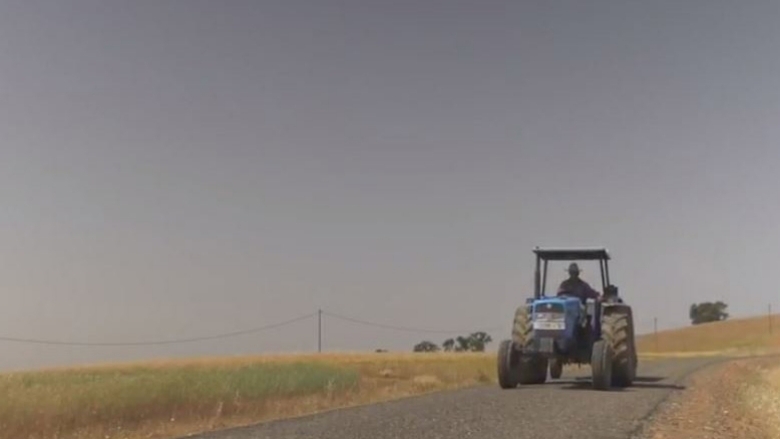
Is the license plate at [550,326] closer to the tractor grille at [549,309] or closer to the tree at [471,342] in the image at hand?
the tractor grille at [549,309]

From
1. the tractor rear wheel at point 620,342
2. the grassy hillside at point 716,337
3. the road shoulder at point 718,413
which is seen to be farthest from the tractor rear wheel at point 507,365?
the grassy hillside at point 716,337

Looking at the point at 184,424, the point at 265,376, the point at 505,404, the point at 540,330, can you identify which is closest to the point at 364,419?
the point at 505,404

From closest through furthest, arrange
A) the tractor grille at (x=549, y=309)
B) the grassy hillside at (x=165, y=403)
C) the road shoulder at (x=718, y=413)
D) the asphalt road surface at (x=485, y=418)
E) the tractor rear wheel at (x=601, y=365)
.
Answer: the asphalt road surface at (x=485, y=418), the road shoulder at (x=718, y=413), the grassy hillside at (x=165, y=403), the tractor rear wheel at (x=601, y=365), the tractor grille at (x=549, y=309)

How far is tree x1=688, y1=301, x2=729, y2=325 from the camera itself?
153750 mm

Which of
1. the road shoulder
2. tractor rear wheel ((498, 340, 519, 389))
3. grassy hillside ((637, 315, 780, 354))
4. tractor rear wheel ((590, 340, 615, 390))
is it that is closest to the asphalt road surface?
the road shoulder

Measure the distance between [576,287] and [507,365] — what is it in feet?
9.42

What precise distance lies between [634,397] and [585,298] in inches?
176

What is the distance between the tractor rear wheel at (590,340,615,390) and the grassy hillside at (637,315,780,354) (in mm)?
84911

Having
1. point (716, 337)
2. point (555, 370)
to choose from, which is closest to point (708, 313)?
point (716, 337)

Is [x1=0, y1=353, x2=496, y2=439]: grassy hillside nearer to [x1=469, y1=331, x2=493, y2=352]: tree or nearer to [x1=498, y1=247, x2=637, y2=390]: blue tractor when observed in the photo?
[x1=498, y1=247, x2=637, y2=390]: blue tractor

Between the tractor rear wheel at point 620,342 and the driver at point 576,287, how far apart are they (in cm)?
83

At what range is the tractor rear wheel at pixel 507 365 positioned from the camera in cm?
2091

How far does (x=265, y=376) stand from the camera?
25.4 metres

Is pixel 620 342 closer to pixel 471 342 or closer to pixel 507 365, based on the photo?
pixel 507 365
